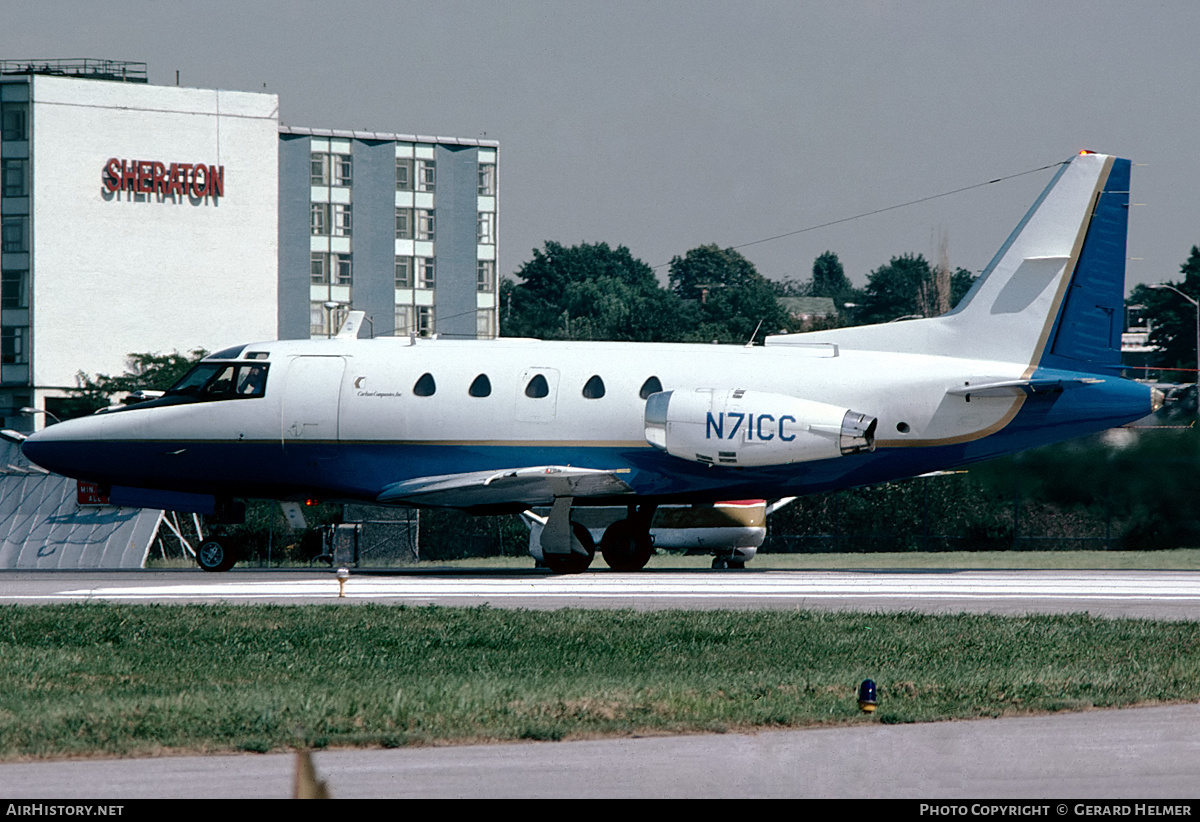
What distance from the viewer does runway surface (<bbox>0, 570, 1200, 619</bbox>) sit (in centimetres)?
1933

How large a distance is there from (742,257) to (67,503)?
149 m

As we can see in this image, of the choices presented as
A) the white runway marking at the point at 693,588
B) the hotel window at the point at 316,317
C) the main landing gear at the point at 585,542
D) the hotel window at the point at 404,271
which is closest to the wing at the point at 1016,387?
the white runway marking at the point at 693,588

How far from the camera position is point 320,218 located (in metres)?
104

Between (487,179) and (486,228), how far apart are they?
369cm

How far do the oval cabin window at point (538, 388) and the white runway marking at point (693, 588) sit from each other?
10.3ft

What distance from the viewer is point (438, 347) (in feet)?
84.5

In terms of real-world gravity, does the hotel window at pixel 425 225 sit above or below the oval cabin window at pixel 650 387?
above

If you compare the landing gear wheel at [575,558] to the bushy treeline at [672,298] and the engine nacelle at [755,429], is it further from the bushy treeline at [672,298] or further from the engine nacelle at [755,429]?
the bushy treeline at [672,298]

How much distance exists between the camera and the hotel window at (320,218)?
103m

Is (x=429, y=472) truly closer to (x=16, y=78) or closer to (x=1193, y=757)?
(x=1193, y=757)

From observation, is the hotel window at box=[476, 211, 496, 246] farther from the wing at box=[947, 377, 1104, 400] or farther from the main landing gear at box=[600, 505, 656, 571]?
the wing at box=[947, 377, 1104, 400]

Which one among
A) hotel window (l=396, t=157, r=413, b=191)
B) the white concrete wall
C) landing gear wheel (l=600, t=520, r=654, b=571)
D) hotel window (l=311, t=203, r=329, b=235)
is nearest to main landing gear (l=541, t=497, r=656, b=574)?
landing gear wheel (l=600, t=520, r=654, b=571)

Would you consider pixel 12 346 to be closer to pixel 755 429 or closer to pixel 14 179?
pixel 14 179

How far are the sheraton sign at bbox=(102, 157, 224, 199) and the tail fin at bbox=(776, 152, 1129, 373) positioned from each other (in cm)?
7520
